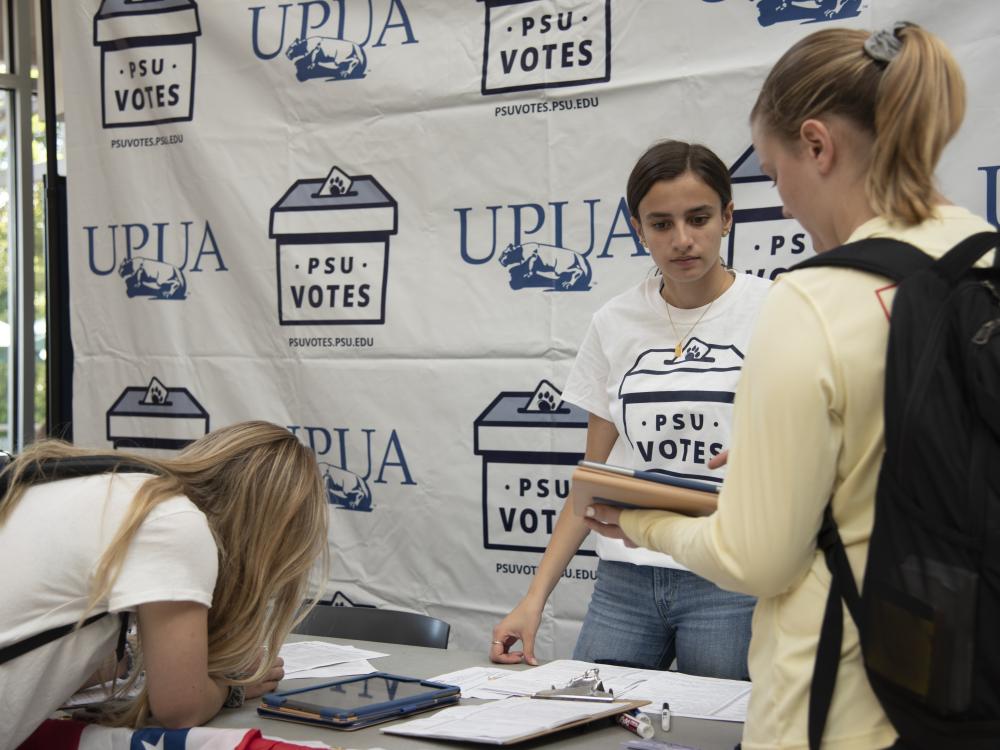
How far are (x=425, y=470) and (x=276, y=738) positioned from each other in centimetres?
175

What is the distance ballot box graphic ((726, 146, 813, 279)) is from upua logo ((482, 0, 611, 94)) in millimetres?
489

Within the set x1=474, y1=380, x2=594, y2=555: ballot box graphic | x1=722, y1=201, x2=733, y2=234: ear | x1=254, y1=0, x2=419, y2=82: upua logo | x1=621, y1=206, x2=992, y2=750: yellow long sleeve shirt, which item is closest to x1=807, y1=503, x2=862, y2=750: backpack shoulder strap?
x1=621, y1=206, x2=992, y2=750: yellow long sleeve shirt

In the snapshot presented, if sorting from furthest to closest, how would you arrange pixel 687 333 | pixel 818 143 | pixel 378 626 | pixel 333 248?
pixel 333 248
pixel 378 626
pixel 687 333
pixel 818 143

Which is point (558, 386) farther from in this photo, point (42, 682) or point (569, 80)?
point (42, 682)

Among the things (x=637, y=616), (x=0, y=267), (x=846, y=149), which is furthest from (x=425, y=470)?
(x=846, y=149)

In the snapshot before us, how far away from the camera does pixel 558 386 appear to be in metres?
2.97

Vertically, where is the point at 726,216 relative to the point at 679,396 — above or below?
above

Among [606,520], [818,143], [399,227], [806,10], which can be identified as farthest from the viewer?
[399,227]

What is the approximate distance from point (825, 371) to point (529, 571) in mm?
2215

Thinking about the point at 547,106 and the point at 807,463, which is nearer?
the point at 807,463

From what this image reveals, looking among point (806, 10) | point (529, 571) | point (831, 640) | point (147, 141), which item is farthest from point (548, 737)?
point (147, 141)

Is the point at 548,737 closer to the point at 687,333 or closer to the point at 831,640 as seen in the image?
the point at 831,640

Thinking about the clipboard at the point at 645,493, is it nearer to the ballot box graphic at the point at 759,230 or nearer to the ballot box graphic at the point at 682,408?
the ballot box graphic at the point at 682,408

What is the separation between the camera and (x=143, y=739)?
1.43 m
